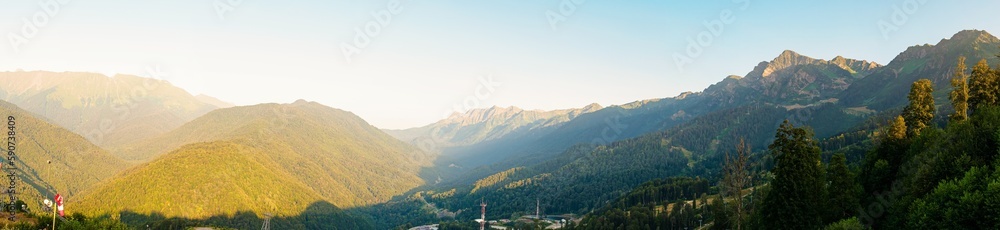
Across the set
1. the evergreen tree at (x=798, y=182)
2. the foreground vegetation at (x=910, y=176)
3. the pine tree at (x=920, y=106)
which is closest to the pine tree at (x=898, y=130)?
the foreground vegetation at (x=910, y=176)

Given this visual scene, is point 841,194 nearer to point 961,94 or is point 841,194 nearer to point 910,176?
point 910,176

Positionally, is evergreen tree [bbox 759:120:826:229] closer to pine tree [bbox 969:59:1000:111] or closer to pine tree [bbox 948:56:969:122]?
pine tree [bbox 948:56:969:122]

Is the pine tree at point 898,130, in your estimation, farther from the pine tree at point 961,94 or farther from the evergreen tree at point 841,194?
the evergreen tree at point 841,194

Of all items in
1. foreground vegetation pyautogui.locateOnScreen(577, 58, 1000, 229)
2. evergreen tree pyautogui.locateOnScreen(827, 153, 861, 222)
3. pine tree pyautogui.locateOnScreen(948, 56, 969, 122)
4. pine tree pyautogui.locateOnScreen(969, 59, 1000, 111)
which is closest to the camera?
foreground vegetation pyautogui.locateOnScreen(577, 58, 1000, 229)

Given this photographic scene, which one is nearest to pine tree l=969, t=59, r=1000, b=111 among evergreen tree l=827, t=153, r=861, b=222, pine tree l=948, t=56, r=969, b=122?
pine tree l=948, t=56, r=969, b=122

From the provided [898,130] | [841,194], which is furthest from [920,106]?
[841,194]

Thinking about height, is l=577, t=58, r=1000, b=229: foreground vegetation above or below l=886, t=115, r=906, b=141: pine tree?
below
